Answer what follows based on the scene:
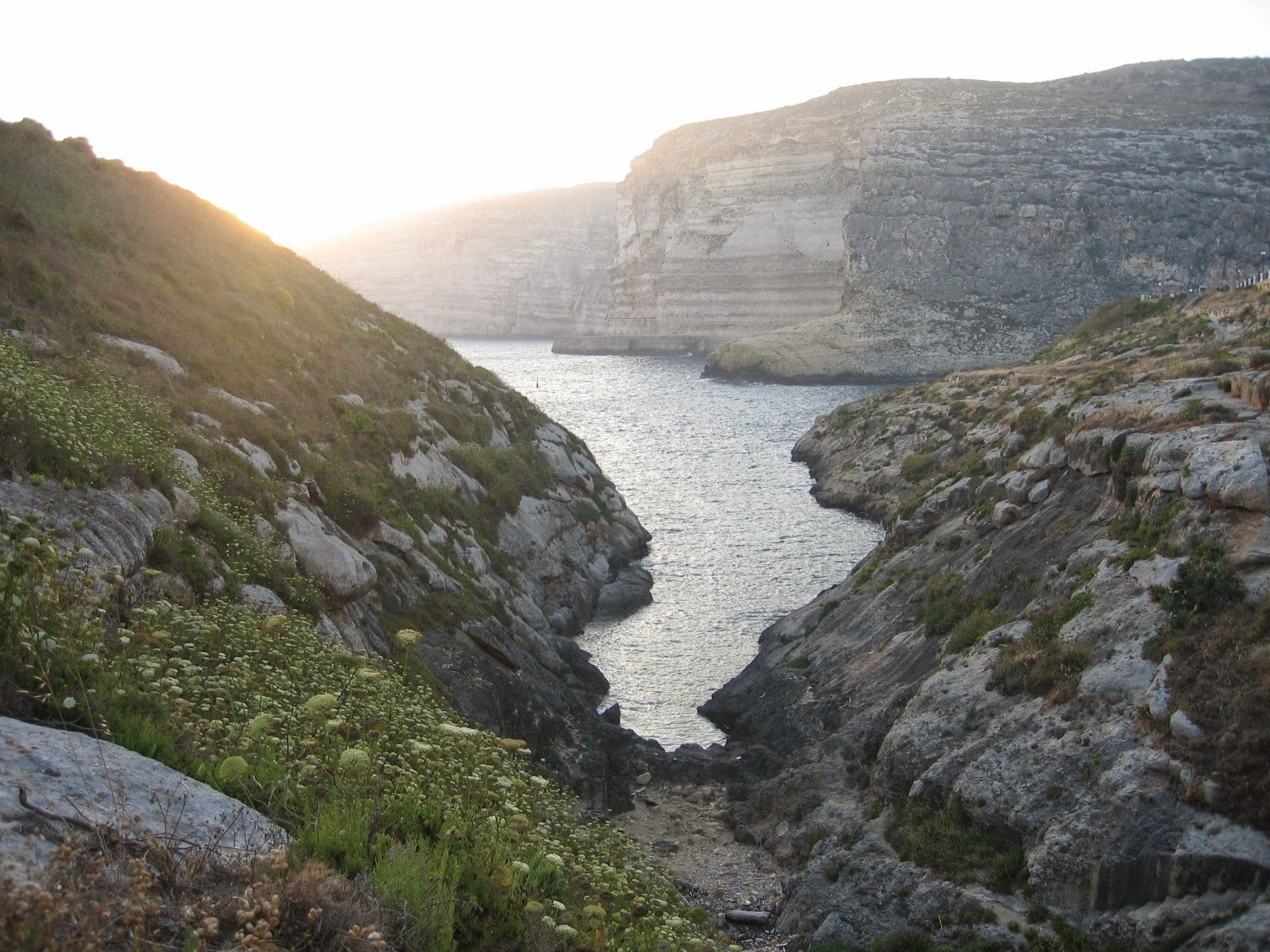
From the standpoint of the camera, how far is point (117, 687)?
→ 773cm

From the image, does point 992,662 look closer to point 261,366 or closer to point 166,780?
point 166,780

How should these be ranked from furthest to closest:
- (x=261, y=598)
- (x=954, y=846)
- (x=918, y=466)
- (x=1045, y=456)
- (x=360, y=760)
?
(x=918, y=466) < (x=1045, y=456) < (x=261, y=598) < (x=954, y=846) < (x=360, y=760)

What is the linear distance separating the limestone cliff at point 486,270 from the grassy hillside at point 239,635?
495 ft

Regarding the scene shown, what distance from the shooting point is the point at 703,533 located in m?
38.8

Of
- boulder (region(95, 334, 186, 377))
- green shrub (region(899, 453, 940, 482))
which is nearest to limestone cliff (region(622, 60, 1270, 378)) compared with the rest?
green shrub (region(899, 453, 940, 482))

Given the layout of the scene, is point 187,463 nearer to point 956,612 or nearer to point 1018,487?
point 956,612

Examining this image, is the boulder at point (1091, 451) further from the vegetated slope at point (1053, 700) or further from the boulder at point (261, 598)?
the boulder at point (261, 598)

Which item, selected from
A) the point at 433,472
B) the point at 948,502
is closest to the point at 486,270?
the point at 433,472

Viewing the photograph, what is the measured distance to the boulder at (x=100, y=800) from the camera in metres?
5.81

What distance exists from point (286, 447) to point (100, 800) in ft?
47.6

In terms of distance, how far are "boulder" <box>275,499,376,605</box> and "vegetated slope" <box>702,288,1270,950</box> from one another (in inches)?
329

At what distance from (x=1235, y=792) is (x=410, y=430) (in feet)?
67.6

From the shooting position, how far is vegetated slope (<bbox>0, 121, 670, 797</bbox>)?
46.3 feet

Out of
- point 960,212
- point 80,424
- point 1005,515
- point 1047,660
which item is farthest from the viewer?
point 960,212
